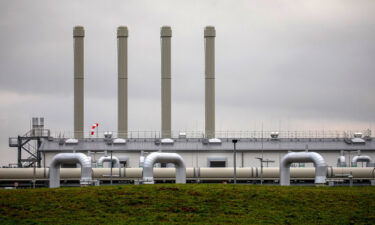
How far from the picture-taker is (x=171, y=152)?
3442 inches

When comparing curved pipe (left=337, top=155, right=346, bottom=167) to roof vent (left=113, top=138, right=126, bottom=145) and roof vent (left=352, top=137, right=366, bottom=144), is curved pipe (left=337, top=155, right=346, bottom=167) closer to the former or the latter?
roof vent (left=352, top=137, right=366, bottom=144)

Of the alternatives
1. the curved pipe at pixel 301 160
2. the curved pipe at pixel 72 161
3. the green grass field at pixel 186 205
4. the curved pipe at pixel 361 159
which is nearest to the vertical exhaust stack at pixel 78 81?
the curved pipe at pixel 72 161

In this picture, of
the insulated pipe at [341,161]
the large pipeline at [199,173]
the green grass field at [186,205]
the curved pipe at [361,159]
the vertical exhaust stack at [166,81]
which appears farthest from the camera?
the vertical exhaust stack at [166,81]

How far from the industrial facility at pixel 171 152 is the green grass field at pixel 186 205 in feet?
57.5

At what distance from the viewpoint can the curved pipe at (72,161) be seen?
2615 inches

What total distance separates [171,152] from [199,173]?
375 inches

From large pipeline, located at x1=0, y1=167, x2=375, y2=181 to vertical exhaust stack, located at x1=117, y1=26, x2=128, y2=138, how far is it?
56.6 feet

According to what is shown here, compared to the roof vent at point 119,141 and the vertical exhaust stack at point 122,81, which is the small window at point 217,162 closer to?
the roof vent at point 119,141

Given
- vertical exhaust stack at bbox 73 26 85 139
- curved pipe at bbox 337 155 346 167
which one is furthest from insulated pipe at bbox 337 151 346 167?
vertical exhaust stack at bbox 73 26 85 139

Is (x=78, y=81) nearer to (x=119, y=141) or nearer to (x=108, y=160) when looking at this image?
(x=119, y=141)

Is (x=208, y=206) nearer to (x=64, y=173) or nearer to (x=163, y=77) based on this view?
(x=64, y=173)

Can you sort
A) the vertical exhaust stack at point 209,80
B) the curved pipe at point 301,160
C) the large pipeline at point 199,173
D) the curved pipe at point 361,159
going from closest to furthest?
1. the curved pipe at point 301,160
2. the large pipeline at point 199,173
3. the curved pipe at point 361,159
4. the vertical exhaust stack at point 209,80

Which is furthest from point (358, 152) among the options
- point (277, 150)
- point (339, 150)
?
point (277, 150)

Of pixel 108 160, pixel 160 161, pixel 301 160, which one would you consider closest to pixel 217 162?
pixel 108 160
